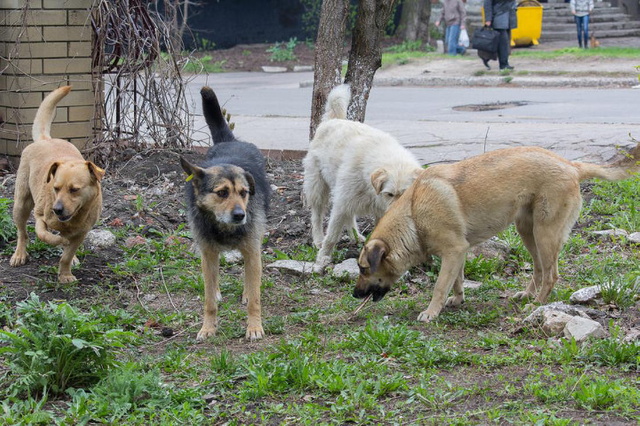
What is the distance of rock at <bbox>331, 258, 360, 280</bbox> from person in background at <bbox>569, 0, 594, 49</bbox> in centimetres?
2021

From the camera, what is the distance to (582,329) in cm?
474

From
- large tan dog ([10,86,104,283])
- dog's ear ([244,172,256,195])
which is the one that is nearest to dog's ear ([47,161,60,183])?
large tan dog ([10,86,104,283])

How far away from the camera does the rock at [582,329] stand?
470 centimetres

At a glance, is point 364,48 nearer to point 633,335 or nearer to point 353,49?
point 353,49

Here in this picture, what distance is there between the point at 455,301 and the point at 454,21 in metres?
21.8

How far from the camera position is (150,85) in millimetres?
9578

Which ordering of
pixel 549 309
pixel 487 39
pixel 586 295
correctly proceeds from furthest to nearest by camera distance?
pixel 487 39
pixel 586 295
pixel 549 309

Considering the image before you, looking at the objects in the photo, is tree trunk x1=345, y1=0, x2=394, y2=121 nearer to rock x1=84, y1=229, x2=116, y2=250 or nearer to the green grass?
rock x1=84, y1=229, x2=116, y2=250

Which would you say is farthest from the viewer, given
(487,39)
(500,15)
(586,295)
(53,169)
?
(487,39)

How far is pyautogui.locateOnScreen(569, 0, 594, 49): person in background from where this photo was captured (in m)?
24.5

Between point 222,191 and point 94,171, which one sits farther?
point 94,171

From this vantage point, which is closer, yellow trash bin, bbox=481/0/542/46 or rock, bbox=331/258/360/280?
rock, bbox=331/258/360/280

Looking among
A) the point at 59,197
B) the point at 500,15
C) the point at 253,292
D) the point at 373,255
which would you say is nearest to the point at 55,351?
the point at 253,292

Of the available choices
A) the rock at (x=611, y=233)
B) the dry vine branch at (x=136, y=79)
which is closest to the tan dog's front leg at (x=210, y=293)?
the rock at (x=611, y=233)
